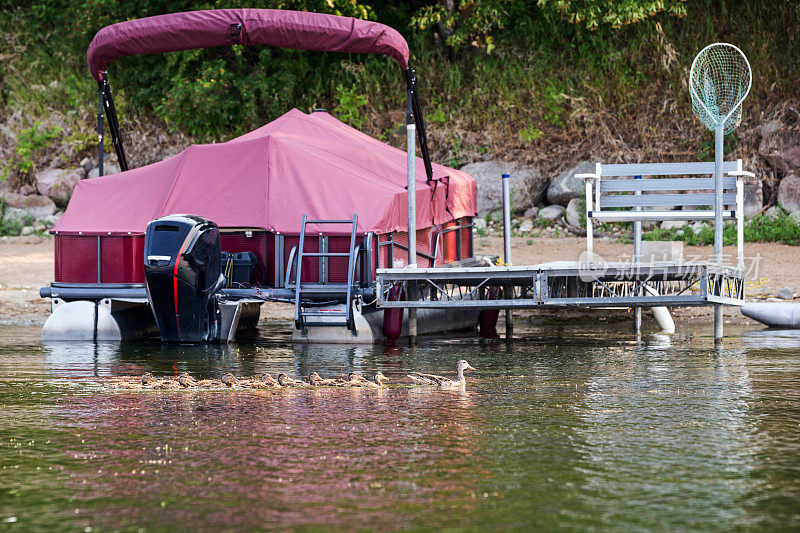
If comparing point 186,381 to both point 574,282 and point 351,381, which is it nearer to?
point 351,381

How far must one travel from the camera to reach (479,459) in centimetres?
891

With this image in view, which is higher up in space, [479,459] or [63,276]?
[63,276]

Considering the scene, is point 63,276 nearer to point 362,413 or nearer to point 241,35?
point 241,35

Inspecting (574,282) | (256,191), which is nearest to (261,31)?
(256,191)

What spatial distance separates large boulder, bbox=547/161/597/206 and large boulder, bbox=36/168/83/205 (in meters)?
12.6

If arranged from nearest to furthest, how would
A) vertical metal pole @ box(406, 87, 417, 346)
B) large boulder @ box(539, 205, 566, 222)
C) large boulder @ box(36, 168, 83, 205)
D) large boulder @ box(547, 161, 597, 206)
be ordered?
vertical metal pole @ box(406, 87, 417, 346), large boulder @ box(539, 205, 566, 222), large boulder @ box(547, 161, 597, 206), large boulder @ box(36, 168, 83, 205)

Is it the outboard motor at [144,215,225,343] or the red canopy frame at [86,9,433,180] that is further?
the red canopy frame at [86,9,433,180]

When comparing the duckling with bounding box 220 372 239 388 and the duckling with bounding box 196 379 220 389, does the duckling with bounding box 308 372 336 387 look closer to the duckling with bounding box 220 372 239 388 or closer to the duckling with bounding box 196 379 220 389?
the duckling with bounding box 220 372 239 388

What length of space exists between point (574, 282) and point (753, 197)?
12.0 metres

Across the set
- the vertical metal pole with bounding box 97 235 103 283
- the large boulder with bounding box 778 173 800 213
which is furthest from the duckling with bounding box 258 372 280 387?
the large boulder with bounding box 778 173 800 213

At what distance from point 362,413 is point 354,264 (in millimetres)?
5535

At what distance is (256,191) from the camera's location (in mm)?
17109

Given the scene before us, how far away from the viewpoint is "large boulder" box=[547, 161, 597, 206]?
2852 cm

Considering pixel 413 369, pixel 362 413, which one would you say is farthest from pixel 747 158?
pixel 362 413
